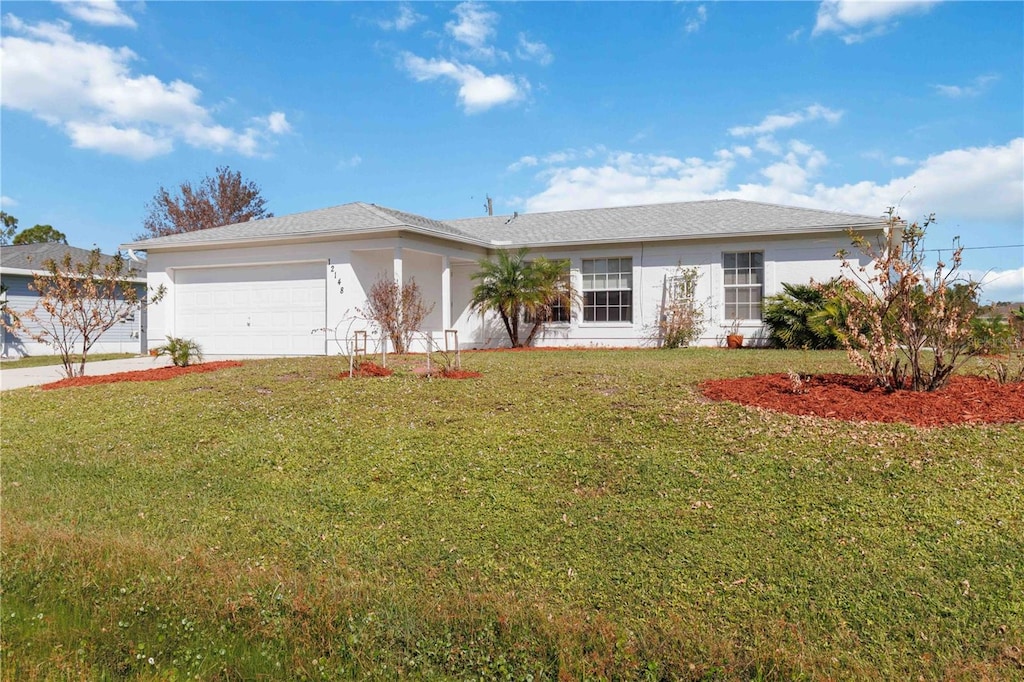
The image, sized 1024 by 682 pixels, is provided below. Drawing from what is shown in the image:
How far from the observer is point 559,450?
5.04 meters

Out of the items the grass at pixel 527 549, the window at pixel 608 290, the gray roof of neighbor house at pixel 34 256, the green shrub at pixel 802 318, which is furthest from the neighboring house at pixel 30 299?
the green shrub at pixel 802 318

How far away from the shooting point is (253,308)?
15.7m

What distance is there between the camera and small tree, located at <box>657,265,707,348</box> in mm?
15453

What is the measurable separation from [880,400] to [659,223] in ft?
37.4

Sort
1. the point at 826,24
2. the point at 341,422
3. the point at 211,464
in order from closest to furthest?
1. the point at 211,464
2. the point at 341,422
3. the point at 826,24

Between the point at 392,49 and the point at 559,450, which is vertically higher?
the point at 392,49

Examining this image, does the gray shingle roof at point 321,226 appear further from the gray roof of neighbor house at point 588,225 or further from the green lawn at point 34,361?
the green lawn at point 34,361

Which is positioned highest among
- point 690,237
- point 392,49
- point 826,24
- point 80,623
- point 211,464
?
point 392,49

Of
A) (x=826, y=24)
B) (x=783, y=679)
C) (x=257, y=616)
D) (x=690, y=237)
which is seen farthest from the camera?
(x=690, y=237)

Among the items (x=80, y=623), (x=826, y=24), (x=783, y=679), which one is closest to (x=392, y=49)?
(x=826, y=24)

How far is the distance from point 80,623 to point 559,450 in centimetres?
318

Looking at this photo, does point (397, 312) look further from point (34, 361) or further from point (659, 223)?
point (34, 361)

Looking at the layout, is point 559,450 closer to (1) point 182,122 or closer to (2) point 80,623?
(2) point 80,623

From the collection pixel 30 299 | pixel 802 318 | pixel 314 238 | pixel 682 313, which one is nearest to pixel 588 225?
pixel 682 313
